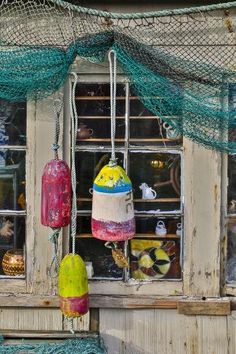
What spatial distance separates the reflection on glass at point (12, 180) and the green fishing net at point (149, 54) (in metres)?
0.53

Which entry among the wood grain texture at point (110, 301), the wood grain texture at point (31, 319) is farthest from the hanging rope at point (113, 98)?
the wood grain texture at point (31, 319)

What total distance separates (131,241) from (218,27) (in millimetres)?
1895

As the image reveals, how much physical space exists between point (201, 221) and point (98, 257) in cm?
93

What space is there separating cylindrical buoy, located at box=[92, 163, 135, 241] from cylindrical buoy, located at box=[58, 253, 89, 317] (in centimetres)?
31

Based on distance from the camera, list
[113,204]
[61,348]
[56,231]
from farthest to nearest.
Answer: [61,348], [56,231], [113,204]

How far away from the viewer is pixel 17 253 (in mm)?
5086

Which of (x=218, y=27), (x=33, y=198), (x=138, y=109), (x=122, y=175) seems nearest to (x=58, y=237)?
(x=33, y=198)

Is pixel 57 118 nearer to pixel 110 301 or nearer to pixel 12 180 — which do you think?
pixel 12 180

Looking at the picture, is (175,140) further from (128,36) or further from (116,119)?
(128,36)

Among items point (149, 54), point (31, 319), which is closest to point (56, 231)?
point (31, 319)

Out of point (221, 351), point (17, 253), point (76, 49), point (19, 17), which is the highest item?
point (19, 17)

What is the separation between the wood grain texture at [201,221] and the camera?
493 cm

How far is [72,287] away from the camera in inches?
181

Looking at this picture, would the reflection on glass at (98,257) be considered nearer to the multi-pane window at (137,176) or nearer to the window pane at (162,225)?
the multi-pane window at (137,176)
